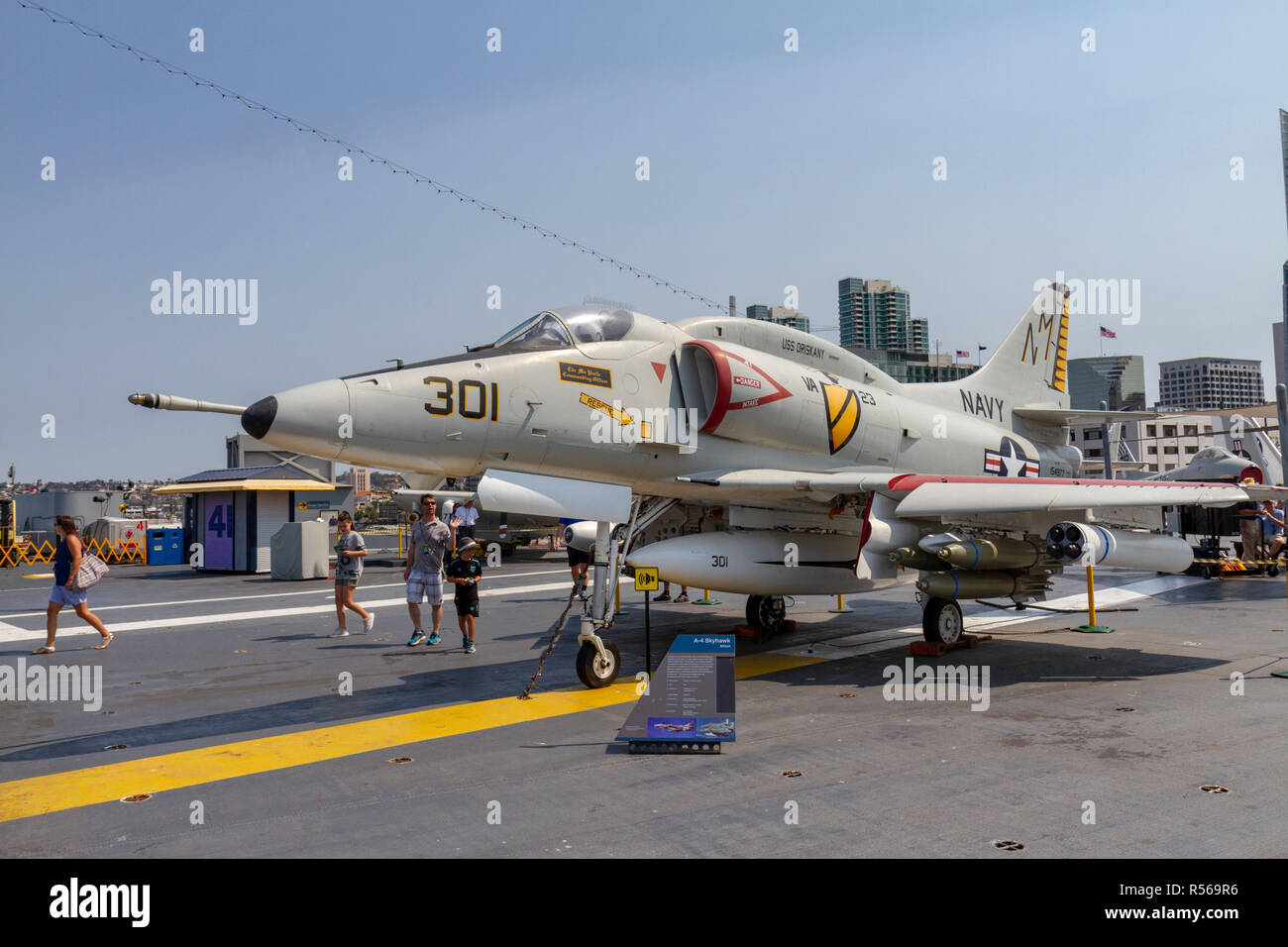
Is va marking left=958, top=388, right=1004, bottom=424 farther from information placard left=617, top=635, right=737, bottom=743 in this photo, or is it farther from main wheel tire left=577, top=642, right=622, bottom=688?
information placard left=617, top=635, right=737, bottom=743

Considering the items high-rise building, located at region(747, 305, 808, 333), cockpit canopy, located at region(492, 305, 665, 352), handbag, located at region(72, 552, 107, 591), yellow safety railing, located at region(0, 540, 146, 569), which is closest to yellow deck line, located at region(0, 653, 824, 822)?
cockpit canopy, located at region(492, 305, 665, 352)

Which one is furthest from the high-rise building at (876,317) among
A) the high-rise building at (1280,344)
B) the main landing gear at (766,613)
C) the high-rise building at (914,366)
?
the main landing gear at (766,613)

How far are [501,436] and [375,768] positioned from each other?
3.24m

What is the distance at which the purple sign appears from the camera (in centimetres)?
2661

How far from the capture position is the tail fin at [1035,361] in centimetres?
1555

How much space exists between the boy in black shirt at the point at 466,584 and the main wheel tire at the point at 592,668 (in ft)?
9.66

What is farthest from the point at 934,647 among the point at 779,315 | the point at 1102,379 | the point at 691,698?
the point at 1102,379

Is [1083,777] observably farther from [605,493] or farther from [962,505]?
[605,493]

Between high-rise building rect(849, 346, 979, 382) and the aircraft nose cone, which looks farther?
high-rise building rect(849, 346, 979, 382)

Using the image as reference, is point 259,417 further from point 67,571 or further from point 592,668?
point 67,571

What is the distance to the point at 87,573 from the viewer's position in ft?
41.4

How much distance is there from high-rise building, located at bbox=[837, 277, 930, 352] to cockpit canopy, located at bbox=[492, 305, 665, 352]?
102 metres

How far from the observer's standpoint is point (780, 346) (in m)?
11.3
